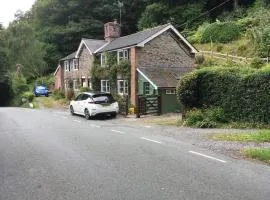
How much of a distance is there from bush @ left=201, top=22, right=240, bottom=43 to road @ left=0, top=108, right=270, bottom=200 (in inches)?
1554

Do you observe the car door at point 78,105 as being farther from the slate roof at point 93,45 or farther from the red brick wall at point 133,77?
the slate roof at point 93,45

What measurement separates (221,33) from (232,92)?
3292 centimetres

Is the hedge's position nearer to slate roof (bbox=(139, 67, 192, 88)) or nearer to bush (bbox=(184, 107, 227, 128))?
bush (bbox=(184, 107, 227, 128))

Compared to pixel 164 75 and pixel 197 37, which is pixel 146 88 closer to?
pixel 164 75

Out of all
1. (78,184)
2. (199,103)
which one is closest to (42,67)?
(199,103)

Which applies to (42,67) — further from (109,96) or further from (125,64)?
(109,96)

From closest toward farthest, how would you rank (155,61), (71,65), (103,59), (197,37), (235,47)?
(155,61), (103,59), (235,47), (71,65), (197,37)

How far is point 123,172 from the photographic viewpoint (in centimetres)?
901

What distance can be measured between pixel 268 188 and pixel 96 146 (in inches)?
260

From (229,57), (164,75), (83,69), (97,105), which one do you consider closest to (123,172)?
(97,105)

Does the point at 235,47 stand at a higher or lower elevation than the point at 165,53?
higher

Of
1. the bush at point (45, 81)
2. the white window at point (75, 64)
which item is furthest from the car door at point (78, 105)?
the bush at point (45, 81)

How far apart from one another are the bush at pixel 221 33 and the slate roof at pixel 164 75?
18.5 meters

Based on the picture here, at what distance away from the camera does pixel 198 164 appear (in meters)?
9.91
